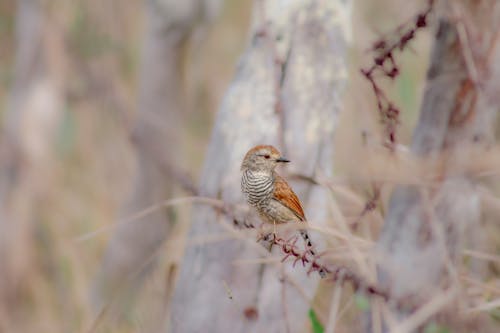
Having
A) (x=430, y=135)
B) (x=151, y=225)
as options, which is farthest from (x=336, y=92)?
(x=151, y=225)

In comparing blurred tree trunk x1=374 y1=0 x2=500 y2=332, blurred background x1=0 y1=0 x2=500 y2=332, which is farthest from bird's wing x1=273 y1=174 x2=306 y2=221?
blurred background x1=0 y1=0 x2=500 y2=332

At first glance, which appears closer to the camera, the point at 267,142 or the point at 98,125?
the point at 267,142

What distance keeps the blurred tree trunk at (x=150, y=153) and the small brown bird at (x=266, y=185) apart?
2206 millimetres

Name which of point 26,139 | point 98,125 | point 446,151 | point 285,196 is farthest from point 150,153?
point 285,196

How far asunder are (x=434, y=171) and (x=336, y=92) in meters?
0.37

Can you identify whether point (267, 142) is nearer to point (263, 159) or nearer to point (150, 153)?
point (263, 159)

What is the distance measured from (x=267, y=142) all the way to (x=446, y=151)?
1.14 feet

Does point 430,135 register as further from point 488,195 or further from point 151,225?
point 151,225

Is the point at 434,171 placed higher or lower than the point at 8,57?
lower

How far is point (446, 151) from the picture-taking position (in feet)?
5.27

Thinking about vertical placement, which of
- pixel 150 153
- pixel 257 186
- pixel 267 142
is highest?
pixel 150 153

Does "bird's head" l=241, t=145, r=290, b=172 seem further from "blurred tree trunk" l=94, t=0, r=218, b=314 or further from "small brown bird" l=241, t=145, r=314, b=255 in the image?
"blurred tree trunk" l=94, t=0, r=218, b=314

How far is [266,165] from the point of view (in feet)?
3.68

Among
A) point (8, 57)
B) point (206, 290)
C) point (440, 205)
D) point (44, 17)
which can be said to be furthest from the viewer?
point (8, 57)
